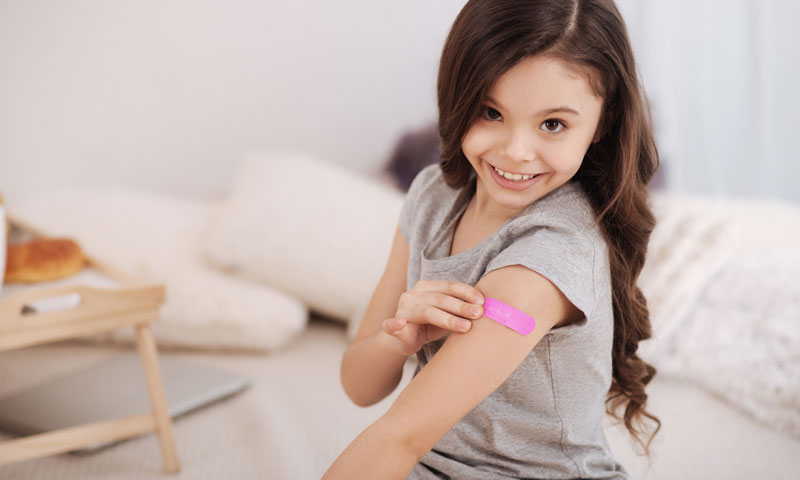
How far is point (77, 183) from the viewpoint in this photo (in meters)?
2.16

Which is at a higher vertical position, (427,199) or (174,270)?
(427,199)

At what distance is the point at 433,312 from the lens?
0.75 metres

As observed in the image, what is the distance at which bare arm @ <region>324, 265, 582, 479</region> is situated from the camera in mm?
715

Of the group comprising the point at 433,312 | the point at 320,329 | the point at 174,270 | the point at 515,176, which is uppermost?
the point at 515,176

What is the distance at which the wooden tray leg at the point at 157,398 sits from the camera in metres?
1.27

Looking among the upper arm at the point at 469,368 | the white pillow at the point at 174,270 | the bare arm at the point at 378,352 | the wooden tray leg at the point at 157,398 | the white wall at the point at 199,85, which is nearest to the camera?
the upper arm at the point at 469,368

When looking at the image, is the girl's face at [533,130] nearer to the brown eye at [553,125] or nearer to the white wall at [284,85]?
the brown eye at [553,125]

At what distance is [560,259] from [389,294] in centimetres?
34

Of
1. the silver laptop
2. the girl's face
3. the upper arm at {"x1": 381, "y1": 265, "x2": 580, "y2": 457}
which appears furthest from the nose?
the silver laptop

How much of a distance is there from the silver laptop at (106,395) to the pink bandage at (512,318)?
3.10 feet

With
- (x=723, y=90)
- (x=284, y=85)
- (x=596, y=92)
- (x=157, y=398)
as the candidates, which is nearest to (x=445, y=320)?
(x=596, y=92)

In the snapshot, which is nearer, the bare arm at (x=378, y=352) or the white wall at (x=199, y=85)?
the bare arm at (x=378, y=352)

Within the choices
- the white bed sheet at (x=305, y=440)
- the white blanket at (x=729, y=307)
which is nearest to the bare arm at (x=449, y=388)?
the white bed sheet at (x=305, y=440)

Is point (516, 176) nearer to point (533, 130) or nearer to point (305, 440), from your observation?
point (533, 130)
